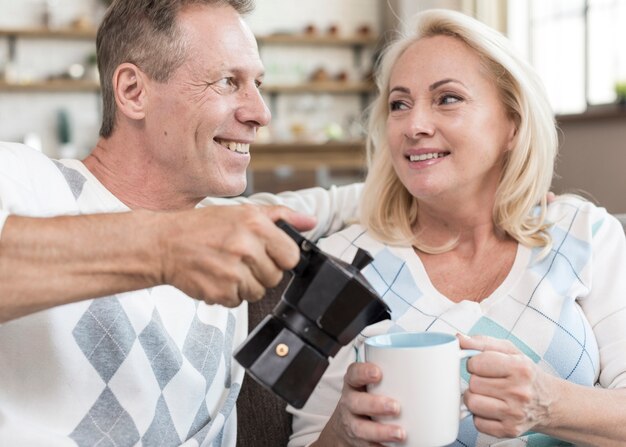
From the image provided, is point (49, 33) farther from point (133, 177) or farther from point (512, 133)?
point (512, 133)

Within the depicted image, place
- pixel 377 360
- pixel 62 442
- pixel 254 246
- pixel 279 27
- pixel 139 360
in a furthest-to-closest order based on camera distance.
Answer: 1. pixel 279 27
2. pixel 139 360
3. pixel 62 442
4. pixel 377 360
5. pixel 254 246

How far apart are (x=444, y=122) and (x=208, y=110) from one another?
18.6 inches

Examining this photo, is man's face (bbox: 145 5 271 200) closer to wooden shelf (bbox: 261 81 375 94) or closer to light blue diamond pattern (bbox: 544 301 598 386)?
light blue diamond pattern (bbox: 544 301 598 386)

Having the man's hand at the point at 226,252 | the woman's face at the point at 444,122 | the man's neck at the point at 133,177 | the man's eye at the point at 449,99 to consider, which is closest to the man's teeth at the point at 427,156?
the woman's face at the point at 444,122

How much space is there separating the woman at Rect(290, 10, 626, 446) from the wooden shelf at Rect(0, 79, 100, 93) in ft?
15.3

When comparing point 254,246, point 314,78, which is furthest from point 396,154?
point 314,78

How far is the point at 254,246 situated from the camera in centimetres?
80

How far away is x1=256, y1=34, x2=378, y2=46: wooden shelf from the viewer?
6.50 metres

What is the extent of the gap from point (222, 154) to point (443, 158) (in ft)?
1.46

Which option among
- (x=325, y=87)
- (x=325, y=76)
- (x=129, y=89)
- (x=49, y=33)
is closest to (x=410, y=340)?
(x=129, y=89)

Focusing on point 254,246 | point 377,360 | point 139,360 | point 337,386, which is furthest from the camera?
point 337,386

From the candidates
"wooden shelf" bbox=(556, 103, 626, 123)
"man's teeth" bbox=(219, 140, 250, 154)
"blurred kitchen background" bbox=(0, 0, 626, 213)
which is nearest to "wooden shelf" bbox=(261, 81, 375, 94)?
"blurred kitchen background" bbox=(0, 0, 626, 213)

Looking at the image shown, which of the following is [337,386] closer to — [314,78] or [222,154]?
[222,154]

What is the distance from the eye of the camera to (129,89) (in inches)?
60.6
